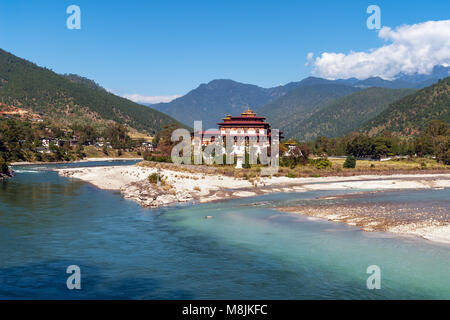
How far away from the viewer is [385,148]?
109250mm

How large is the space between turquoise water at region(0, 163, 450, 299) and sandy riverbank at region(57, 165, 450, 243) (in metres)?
2.97

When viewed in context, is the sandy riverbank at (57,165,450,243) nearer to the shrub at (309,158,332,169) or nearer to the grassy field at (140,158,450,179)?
the grassy field at (140,158,450,179)

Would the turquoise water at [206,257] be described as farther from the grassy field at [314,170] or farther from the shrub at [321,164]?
the shrub at [321,164]

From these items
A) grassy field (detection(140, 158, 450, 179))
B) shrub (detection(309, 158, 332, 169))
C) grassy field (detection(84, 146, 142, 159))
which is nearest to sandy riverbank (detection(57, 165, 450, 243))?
grassy field (detection(140, 158, 450, 179))

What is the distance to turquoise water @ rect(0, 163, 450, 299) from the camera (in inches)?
793

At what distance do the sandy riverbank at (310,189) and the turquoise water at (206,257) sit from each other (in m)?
2.97

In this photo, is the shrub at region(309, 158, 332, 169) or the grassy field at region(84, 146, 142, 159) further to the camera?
the grassy field at region(84, 146, 142, 159)

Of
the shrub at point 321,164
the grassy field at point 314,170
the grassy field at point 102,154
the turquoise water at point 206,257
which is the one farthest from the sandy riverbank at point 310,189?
the grassy field at point 102,154

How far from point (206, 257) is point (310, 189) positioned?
37.6 metres

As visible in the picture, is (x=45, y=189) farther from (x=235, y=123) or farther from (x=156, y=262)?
(x=235, y=123)

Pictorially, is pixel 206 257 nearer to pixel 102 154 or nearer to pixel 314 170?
pixel 314 170
